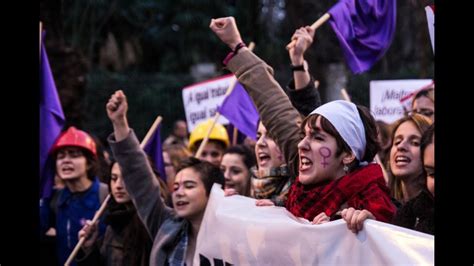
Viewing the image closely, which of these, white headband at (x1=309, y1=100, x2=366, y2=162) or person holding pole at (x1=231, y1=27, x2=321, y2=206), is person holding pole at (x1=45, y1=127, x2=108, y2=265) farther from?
white headband at (x1=309, y1=100, x2=366, y2=162)

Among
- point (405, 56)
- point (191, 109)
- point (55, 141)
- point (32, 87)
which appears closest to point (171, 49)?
point (405, 56)

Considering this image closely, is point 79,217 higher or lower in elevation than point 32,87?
lower

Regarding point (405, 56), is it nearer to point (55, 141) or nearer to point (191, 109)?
point (191, 109)

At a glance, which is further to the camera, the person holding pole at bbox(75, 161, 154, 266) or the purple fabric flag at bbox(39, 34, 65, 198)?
the purple fabric flag at bbox(39, 34, 65, 198)

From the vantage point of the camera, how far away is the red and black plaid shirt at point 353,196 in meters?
4.01

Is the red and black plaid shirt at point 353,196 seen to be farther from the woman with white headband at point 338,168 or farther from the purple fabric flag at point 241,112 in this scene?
the purple fabric flag at point 241,112

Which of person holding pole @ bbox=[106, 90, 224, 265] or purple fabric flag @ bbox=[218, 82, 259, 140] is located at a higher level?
purple fabric flag @ bbox=[218, 82, 259, 140]

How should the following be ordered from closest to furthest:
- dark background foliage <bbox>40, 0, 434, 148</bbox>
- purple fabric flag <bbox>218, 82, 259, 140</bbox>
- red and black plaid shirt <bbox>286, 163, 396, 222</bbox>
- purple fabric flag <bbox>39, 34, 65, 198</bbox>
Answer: red and black plaid shirt <bbox>286, 163, 396, 222</bbox>, purple fabric flag <bbox>39, 34, 65, 198</bbox>, purple fabric flag <bbox>218, 82, 259, 140</bbox>, dark background foliage <bbox>40, 0, 434, 148</bbox>

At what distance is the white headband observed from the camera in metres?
4.19

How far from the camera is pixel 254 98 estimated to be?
505 cm

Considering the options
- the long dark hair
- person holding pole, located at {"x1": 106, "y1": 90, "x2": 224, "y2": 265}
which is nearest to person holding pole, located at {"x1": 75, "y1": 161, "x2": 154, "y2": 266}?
the long dark hair

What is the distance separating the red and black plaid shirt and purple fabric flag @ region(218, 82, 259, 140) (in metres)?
3.60

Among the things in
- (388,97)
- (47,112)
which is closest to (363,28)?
(47,112)
